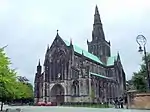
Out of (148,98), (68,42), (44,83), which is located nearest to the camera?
(148,98)

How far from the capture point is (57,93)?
3278 inches

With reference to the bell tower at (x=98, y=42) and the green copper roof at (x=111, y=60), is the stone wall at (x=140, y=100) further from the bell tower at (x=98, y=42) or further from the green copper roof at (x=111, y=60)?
the green copper roof at (x=111, y=60)

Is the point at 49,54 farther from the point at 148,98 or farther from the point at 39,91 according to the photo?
the point at 148,98

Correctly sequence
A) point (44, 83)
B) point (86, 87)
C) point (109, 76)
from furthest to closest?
1. point (109, 76)
2. point (44, 83)
3. point (86, 87)

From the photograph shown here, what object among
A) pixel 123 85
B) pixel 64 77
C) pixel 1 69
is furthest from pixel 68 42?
pixel 1 69

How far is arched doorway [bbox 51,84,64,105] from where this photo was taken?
3214 inches

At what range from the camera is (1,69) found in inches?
1030

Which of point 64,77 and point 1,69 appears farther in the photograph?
point 64,77

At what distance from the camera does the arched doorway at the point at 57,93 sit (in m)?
81.6

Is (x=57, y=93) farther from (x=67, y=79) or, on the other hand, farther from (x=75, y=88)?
(x=75, y=88)

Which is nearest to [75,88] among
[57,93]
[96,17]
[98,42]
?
[57,93]

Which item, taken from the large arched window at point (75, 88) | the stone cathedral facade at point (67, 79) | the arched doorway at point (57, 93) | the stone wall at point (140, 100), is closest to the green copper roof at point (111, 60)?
the stone cathedral facade at point (67, 79)

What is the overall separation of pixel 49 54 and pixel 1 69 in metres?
61.1

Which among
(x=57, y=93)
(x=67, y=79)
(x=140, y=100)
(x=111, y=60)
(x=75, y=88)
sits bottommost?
(x=140, y=100)
